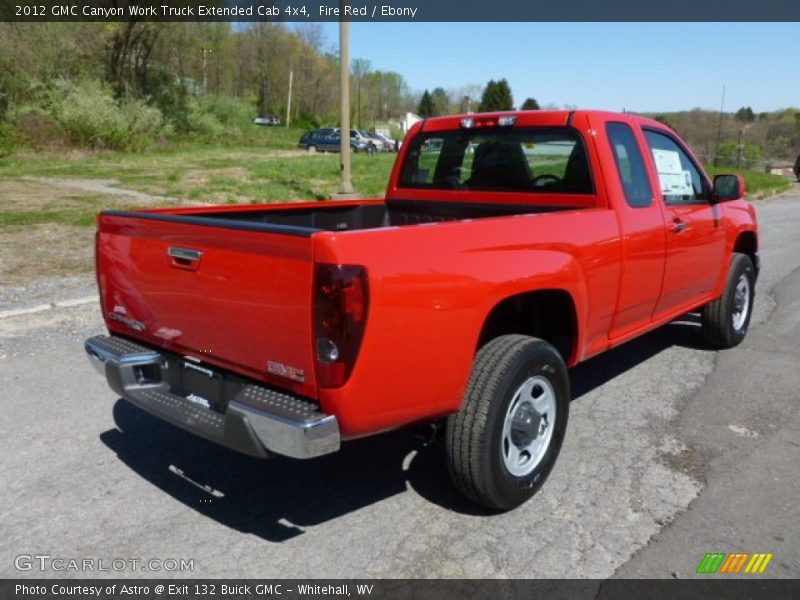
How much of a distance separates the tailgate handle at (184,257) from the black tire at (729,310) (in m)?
4.23

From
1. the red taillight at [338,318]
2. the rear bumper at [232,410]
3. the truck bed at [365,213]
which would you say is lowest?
the rear bumper at [232,410]

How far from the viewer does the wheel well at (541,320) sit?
3.58 meters

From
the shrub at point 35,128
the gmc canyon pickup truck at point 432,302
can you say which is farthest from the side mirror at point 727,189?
the shrub at point 35,128

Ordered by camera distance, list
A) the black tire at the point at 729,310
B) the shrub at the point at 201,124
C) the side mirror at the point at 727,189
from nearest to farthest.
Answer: the side mirror at the point at 727,189 < the black tire at the point at 729,310 < the shrub at the point at 201,124

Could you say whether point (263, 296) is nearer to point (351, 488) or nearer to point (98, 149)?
point (351, 488)

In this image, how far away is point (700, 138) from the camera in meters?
38.8

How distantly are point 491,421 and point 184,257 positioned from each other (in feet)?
4.85

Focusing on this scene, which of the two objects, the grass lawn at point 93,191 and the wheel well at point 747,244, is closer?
the wheel well at point 747,244


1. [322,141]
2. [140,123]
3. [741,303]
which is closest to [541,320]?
[741,303]

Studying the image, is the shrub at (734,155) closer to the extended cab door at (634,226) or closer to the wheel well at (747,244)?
the wheel well at (747,244)

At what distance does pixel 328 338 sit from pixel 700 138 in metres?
40.8

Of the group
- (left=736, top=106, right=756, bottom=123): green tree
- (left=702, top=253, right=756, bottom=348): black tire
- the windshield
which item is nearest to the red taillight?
the windshield

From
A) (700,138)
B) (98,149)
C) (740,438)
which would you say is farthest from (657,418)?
(700,138)

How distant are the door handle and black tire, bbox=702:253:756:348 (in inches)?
49.8
